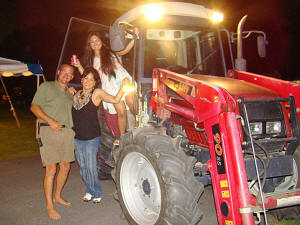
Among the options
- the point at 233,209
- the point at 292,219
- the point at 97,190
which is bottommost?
the point at 292,219

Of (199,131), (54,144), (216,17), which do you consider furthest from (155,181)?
(216,17)

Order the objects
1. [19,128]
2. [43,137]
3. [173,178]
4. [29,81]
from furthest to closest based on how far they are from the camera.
Answer: [29,81] → [19,128] → [43,137] → [173,178]

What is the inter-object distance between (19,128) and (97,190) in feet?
36.8

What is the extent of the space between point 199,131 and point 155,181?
83 centimetres

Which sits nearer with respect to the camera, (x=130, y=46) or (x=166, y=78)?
(x=166, y=78)

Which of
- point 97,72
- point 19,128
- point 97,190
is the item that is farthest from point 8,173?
point 19,128

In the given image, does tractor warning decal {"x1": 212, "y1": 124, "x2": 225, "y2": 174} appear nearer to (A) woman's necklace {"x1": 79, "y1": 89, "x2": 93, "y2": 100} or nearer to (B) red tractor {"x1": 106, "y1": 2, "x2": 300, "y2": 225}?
(B) red tractor {"x1": 106, "y1": 2, "x2": 300, "y2": 225}

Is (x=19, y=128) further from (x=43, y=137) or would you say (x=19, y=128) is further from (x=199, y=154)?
(x=199, y=154)

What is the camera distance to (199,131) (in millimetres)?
3604

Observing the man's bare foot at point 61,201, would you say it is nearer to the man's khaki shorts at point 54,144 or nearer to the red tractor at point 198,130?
the man's khaki shorts at point 54,144

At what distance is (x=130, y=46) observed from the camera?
4555 mm

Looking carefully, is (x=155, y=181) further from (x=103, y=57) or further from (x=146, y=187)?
(x=103, y=57)

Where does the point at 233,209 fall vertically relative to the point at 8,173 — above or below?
above

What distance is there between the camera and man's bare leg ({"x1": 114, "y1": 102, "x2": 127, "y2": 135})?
4734 millimetres
